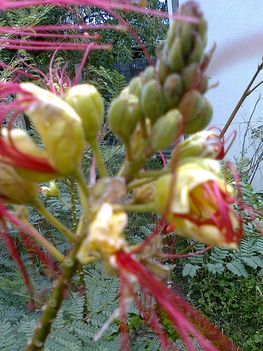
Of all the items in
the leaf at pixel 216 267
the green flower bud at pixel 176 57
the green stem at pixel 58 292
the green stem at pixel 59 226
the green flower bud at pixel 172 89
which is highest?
the green flower bud at pixel 176 57

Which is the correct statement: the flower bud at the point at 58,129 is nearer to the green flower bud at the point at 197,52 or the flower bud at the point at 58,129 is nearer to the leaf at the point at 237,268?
the green flower bud at the point at 197,52

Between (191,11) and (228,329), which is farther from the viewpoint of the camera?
(228,329)

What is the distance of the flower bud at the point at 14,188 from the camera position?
63 centimetres

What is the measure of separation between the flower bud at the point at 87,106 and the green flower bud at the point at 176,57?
0.13 m

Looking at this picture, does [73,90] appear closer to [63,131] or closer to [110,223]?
[63,131]

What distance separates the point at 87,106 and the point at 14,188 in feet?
0.44

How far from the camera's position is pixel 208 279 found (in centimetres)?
291

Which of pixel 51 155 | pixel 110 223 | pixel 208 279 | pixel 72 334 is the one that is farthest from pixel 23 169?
pixel 208 279

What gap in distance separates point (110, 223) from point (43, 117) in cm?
15

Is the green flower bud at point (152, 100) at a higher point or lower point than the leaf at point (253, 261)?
higher

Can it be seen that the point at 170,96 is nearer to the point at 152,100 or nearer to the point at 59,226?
the point at 152,100

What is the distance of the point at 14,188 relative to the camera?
2.09 feet

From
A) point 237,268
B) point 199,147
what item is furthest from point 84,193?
point 237,268

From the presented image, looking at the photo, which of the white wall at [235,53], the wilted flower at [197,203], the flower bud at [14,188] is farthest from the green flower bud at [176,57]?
the white wall at [235,53]
